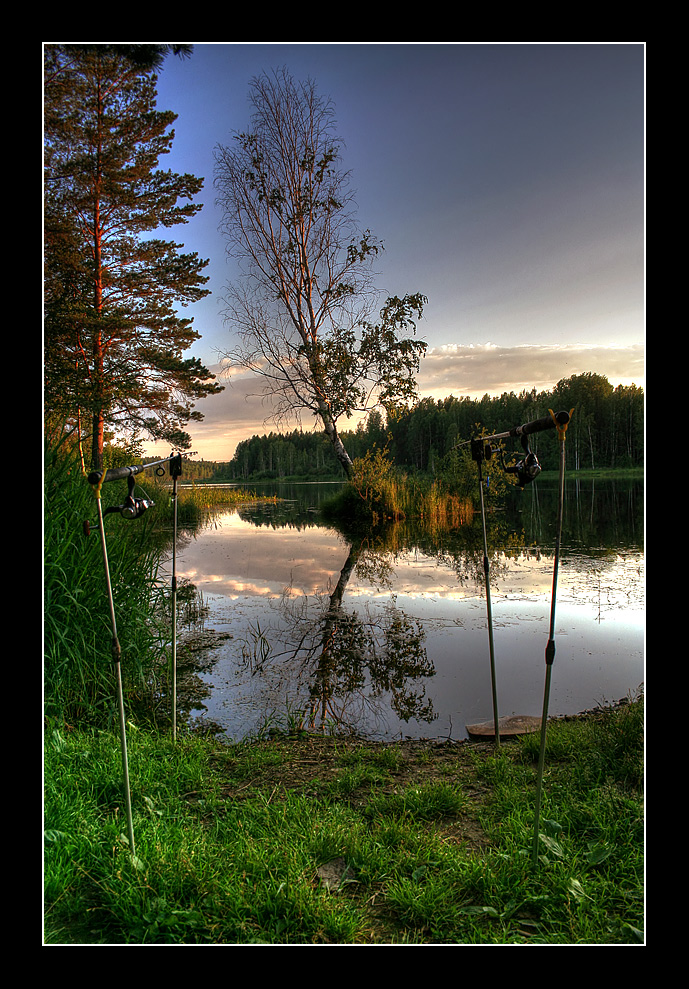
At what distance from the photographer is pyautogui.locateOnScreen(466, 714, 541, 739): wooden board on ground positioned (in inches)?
96.0

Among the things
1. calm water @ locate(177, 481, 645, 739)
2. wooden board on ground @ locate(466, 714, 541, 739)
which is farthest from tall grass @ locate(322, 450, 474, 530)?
wooden board on ground @ locate(466, 714, 541, 739)

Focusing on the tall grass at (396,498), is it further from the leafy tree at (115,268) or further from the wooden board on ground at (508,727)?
the wooden board on ground at (508,727)

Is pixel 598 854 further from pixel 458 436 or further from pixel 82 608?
pixel 458 436

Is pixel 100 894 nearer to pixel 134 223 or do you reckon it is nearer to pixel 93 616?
pixel 93 616

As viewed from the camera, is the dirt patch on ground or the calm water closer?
the dirt patch on ground

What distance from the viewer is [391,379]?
34.1ft

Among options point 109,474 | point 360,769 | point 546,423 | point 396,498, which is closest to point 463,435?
point 396,498

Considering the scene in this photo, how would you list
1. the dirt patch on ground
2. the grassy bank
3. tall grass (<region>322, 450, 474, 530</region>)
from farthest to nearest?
tall grass (<region>322, 450, 474, 530</region>) < the dirt patch on ground < the grassy bank

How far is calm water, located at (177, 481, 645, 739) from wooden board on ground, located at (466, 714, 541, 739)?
77 millimetres

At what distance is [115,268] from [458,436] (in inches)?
255

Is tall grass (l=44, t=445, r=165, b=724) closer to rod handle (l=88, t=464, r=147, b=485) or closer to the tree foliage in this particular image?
rod handle (l=88, t=464, r=147, b=485)

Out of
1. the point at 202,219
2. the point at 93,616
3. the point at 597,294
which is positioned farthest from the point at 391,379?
the point at 93,616

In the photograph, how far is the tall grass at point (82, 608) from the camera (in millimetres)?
2254
